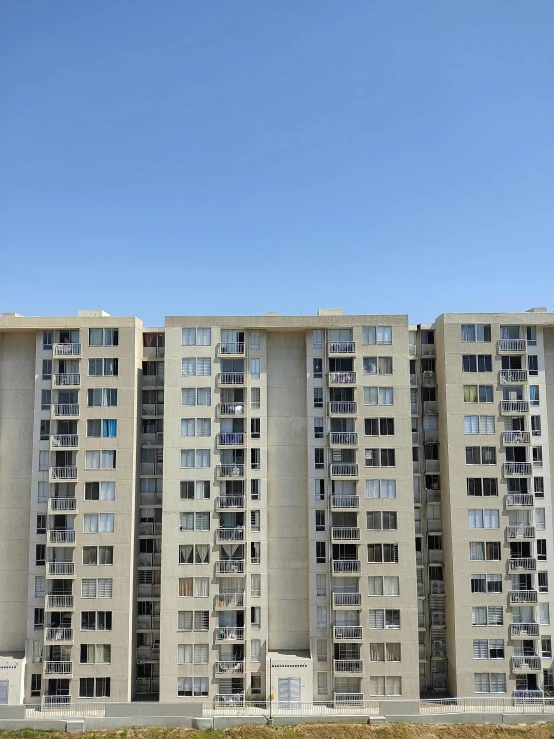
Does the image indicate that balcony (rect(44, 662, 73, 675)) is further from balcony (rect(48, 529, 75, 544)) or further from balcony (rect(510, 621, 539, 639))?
balcony (rect(510, 621, 539, 639))

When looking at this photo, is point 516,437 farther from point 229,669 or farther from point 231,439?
point 229,669

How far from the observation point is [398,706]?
149 ft

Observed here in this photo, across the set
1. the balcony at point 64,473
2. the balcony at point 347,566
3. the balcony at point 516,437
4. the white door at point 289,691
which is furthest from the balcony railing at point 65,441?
the balcony at point 516,437

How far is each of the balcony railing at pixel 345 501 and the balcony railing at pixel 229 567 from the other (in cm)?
785

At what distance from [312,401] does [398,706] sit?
21.8 meters

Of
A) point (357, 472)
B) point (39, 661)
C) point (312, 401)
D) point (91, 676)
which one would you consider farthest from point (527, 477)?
point (39, 661)

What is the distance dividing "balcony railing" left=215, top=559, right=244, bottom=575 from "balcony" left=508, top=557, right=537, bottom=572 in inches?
759

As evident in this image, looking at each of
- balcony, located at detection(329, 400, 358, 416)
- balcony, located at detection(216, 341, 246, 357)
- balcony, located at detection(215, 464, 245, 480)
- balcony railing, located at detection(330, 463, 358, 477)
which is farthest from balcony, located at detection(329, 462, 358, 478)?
balcony, located at detection(216, 341, 246, 357)

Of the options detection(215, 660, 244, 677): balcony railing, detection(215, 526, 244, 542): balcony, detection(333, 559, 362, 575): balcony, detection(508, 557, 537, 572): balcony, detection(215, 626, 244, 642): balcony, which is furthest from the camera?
detection(508, 557, 537, 572): balcony

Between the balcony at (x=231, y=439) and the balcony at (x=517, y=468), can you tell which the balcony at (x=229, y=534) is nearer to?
the balcony at (x=231, y=439)

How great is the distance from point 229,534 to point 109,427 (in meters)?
11.8

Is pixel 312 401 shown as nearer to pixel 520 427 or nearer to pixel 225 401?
pixel 225 401

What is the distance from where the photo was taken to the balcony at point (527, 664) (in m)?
46.7

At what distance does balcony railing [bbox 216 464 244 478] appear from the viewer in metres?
48.3
